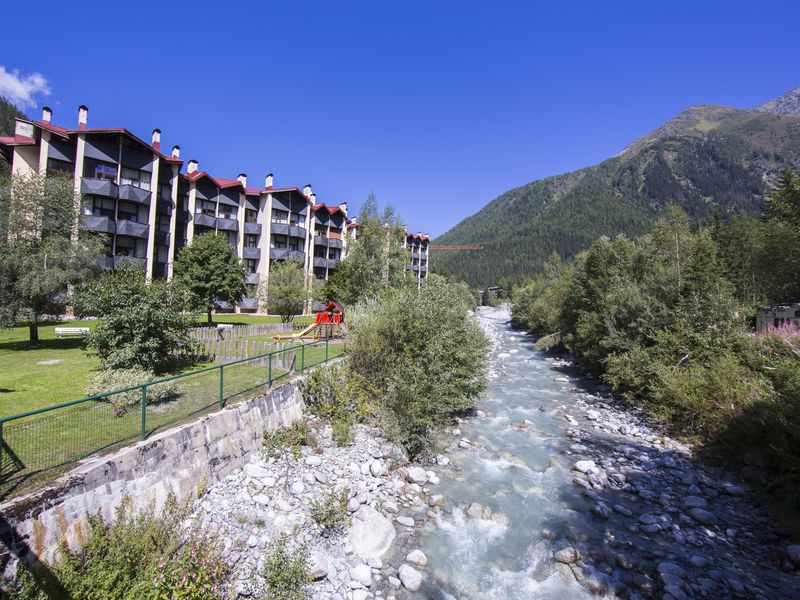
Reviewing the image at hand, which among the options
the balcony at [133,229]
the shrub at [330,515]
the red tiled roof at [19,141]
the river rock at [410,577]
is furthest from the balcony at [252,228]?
the river rock at [410,577]

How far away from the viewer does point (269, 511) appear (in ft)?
30.5

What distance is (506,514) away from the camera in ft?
34.5

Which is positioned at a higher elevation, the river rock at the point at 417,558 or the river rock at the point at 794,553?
the river rock at the point at 794,553

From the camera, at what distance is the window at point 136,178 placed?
125ft

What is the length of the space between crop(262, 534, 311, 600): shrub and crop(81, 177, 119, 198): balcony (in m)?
39.6

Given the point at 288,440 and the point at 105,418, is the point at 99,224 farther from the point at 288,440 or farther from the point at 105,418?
the point at 105,418

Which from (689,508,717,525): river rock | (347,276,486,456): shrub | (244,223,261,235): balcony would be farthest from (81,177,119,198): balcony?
(689,508,717,525): river rock

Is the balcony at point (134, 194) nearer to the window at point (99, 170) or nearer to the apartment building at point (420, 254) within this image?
the window at point (99, 170)

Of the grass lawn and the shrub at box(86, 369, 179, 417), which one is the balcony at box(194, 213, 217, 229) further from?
the shrub at box(86, 369, 179, 417)

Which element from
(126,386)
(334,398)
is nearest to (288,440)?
(334,398)

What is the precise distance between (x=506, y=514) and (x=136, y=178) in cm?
4469

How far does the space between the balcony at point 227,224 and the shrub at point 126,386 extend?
3922cm

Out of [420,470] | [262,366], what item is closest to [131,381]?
[262,366]

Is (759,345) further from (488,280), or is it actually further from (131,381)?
(488,280)
